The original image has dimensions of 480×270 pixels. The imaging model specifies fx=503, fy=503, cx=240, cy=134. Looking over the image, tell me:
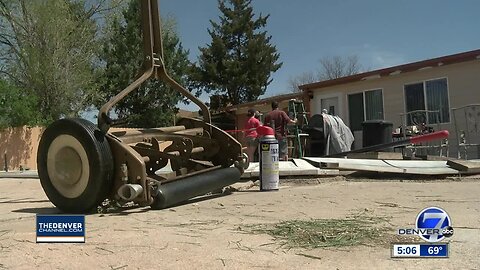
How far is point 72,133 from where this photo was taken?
619cm

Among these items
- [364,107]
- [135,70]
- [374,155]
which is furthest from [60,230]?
[135,70]

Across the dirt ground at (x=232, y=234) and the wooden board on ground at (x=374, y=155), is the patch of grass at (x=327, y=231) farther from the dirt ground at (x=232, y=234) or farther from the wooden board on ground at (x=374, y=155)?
the wooden board on ground at (x=374, y=155)

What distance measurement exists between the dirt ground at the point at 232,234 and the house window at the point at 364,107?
9753mm

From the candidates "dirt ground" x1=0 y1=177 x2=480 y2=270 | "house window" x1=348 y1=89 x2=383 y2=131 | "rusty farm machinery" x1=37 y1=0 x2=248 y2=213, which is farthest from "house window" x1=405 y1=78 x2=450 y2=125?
"rusty farm machinery" x1=37 y1=0 x2=248 y2=213

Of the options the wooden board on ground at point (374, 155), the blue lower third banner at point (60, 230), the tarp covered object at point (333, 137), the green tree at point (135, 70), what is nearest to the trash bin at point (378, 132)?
the tarp covered object at point (333, 137)

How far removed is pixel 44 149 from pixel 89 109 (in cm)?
2807

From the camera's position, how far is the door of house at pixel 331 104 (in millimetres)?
19062

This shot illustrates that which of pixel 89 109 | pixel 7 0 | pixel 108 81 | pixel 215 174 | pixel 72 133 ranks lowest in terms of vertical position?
pixel 215 174

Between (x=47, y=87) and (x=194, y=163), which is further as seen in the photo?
(x=47, y=87)

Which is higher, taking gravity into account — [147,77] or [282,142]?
[147,77]

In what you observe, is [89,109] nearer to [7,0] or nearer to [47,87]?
[47,87]

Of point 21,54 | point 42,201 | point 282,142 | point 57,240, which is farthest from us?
point 21,54

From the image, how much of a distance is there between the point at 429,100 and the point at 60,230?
13.8 m

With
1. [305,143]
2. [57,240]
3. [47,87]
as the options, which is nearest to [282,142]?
[305,143]
